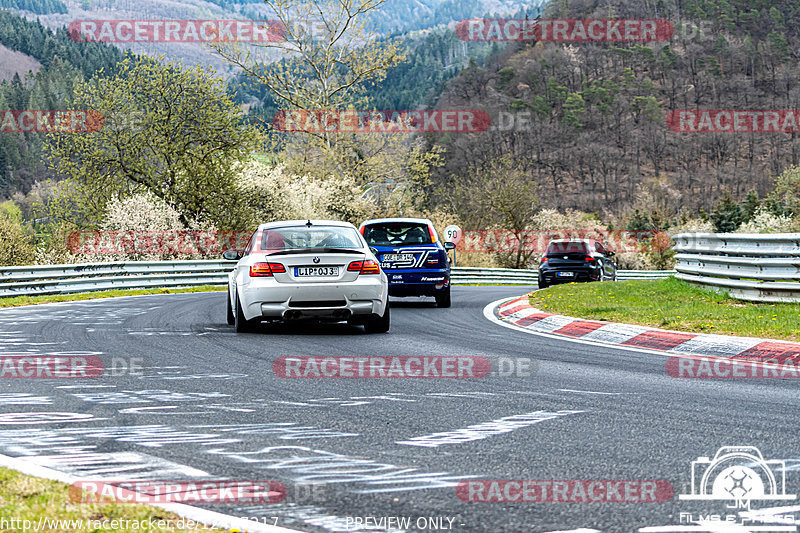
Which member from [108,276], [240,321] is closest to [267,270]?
[240,321]

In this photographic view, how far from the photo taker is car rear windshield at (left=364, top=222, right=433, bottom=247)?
1739 centimetres

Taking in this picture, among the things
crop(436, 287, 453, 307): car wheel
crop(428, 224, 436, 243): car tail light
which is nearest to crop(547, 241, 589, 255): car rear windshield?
crop(436, 287, 453, 307): car wheel

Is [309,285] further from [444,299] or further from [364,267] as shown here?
[444,299]

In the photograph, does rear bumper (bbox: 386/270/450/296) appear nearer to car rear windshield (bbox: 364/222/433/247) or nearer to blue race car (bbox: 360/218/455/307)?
blue race car (bbox: 360/218/455/307)

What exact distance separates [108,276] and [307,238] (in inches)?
553

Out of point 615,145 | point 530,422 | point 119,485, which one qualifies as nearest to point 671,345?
point 530,422

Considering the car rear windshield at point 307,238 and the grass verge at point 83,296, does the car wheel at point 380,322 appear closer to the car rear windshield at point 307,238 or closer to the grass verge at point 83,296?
the car rear windshield at point 307,238

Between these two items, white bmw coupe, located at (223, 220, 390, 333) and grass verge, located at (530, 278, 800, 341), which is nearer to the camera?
grass verge, located at (530, 278, 800, 341)

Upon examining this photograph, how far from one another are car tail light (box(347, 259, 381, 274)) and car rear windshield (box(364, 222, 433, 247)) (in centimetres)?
543

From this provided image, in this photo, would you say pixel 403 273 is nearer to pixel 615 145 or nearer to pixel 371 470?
pixel 371 470

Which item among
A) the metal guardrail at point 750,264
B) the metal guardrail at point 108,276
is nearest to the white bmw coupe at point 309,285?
the metal guardrail at point 750,264

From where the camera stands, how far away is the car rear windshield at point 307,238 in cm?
1211

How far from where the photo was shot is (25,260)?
1503 inches

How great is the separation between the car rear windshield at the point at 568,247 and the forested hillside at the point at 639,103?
8386cm
